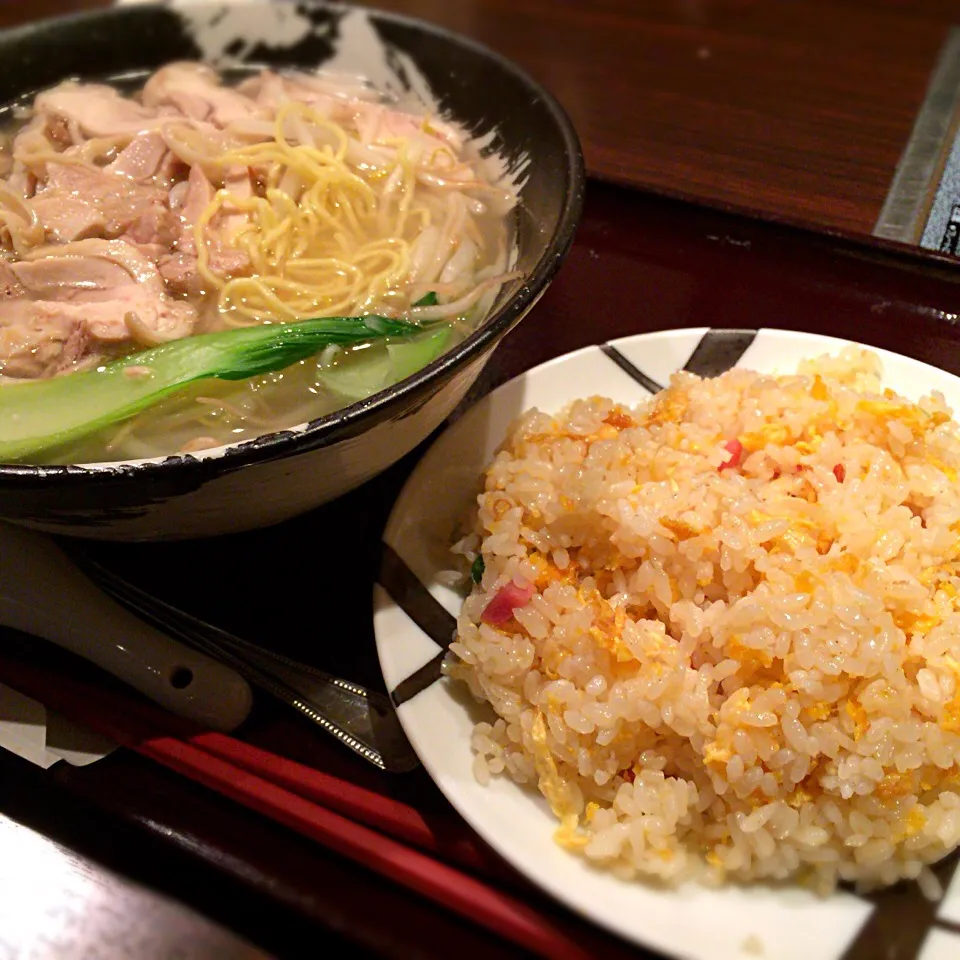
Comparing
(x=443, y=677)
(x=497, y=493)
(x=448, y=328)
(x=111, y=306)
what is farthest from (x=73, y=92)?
(x=443, y=677)

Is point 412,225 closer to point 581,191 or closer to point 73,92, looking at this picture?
point 581,191

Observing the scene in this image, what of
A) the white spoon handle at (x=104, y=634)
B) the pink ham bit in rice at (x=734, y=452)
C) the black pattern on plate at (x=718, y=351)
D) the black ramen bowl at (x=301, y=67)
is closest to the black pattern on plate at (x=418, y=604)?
the black ramen bowl at (x=301, y=67)

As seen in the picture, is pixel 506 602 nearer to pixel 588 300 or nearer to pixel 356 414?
pixel 356 414

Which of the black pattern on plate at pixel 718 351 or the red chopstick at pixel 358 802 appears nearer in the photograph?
the red chopstick at pixel 358 802

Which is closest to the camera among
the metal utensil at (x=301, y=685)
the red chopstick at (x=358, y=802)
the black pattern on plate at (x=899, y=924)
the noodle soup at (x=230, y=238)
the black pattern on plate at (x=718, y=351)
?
the black pattern on plate at (x=899, y=924)

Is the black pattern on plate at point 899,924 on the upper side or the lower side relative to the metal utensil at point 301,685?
upper

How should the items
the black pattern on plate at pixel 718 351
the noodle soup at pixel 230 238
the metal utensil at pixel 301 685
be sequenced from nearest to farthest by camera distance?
the metal utensil at pixel 301 685 → the noodle soup at pixel 230 238 → the black pattern on plate at pixel 718 351

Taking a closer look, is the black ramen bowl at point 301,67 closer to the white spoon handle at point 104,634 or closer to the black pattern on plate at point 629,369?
the white spoon handle at point 104,634

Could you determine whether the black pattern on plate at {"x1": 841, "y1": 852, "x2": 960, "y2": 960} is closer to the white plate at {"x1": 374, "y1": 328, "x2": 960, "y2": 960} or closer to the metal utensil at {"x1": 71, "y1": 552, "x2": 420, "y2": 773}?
the white plate at {"x1": 374, "y1": 328, "x2": 960, "y2": 960}
